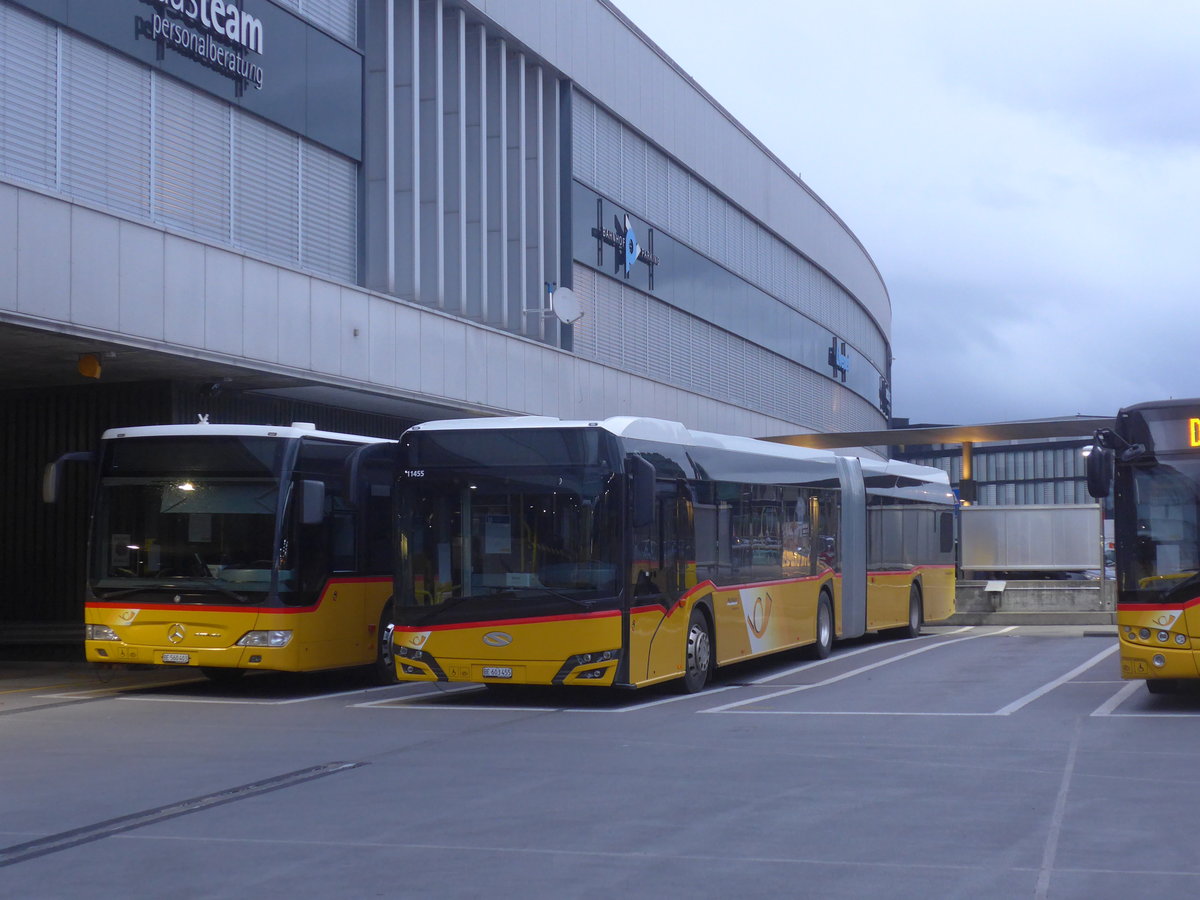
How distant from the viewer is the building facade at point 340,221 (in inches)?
713

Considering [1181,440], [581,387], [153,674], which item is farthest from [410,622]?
[581,387]

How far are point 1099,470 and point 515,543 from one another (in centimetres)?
527

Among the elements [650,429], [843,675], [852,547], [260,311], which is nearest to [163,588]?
[650,429]

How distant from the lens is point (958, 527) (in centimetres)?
3284

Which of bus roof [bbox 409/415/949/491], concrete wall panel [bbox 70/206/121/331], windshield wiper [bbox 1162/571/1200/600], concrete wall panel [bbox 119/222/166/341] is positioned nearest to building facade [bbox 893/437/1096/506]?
bus roof [bbox 409/415/949/491]

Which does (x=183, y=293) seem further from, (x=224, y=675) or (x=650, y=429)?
(x=650, y=429)

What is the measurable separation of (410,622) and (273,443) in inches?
103

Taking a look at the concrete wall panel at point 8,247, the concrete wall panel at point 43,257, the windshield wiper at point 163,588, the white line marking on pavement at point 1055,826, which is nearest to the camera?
the white line marking on pavement at point 1055,826

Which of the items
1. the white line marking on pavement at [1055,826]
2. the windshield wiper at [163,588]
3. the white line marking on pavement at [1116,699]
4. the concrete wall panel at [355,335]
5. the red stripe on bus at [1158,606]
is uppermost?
the concrete wall panel at [355,335]

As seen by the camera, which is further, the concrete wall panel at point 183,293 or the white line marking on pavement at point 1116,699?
the concrete wall panel at point 183,293

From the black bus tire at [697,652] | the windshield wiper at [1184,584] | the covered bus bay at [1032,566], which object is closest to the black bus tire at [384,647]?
the black bus tire at [697,652]

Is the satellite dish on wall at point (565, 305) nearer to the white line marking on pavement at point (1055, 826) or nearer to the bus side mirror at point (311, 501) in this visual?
the bus side mirror at point (311, 501)

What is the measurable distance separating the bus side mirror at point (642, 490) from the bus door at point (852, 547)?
815cm

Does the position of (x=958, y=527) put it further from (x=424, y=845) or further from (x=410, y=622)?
(x=424, y=845)
